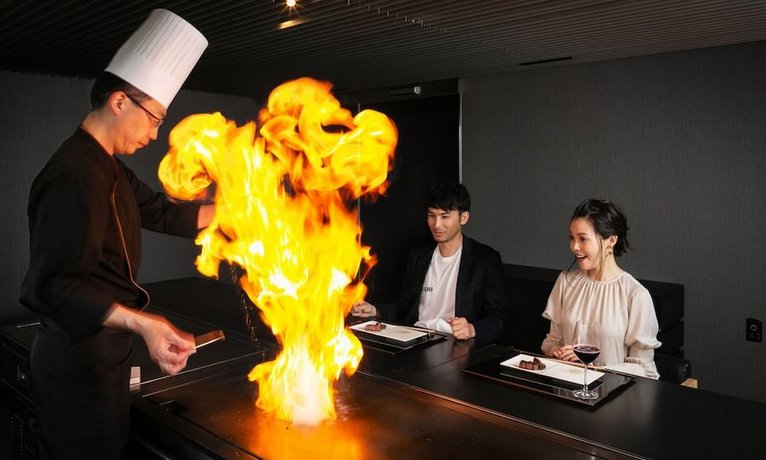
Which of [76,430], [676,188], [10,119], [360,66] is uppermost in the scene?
[360,66]

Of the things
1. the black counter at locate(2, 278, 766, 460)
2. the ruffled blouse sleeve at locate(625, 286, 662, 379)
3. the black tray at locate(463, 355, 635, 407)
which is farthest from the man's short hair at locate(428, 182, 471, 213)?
the black tray at locate(463, 355, 635, 407)

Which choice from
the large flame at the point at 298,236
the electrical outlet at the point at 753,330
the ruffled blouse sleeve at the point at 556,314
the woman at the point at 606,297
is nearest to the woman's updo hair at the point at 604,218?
the woman at the point at 606,297

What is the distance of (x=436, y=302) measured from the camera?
11.1 ft

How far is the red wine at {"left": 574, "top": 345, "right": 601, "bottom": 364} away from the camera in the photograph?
1.88 m

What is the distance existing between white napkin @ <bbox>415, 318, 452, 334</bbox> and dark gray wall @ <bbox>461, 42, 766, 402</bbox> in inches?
61.8

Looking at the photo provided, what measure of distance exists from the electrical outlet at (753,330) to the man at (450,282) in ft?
5.26

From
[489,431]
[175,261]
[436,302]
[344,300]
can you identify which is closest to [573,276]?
[436,302]

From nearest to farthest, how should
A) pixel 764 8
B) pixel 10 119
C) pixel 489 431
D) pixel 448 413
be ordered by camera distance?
pixel 489 431 → pixel 448 413 → pixel 764 8 → pixel 10 119

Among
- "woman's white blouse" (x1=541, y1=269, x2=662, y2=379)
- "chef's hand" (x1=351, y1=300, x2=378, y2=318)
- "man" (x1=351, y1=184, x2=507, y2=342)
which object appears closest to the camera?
"woman's white blouse" (x1=541, y1=269, x2=662, y2=379)

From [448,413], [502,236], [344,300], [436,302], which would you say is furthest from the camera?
[502,236]

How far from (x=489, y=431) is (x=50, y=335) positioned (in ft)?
4.28

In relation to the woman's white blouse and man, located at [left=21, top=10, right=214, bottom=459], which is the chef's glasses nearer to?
man, located at [left=21, top=10, right=214, bottom=459]

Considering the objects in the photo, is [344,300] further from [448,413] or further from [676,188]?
[676,188]

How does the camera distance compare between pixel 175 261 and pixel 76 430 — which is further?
pixel 175 261
